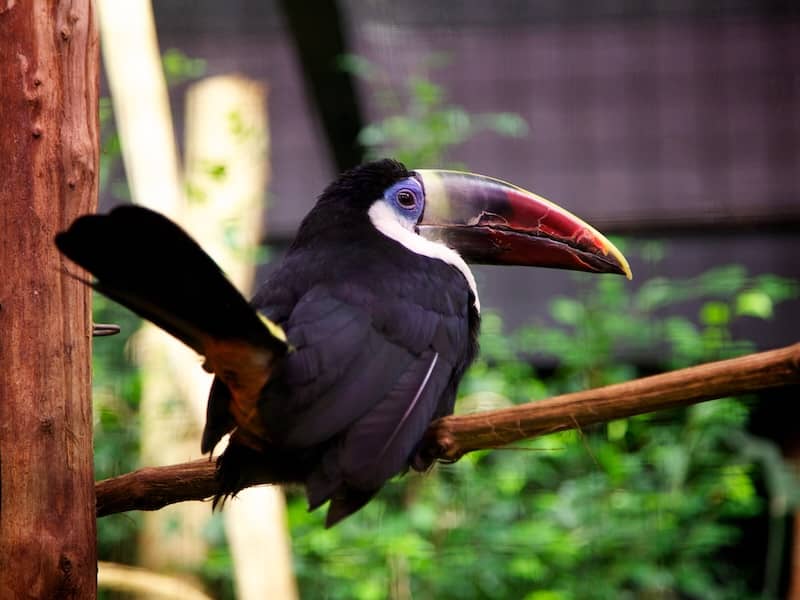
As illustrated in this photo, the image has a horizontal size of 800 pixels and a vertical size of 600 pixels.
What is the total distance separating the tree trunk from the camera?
5.80ft

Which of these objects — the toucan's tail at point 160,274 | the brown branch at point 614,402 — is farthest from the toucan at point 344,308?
the brown branch at point 614,402

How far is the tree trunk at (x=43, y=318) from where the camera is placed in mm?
1767

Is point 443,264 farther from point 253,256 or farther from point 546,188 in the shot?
point 546,188

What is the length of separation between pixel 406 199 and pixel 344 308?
1.77ft

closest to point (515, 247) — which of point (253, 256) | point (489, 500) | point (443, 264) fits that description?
point (443, 264)

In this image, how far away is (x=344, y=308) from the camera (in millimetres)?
1951

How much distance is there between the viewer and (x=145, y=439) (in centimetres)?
372

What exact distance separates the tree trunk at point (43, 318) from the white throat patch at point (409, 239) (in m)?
0.64

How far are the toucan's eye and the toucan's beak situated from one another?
0.03m

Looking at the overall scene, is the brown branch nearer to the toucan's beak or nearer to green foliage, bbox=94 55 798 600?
the toucan's beak

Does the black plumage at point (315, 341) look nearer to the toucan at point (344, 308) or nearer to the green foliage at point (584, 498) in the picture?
the toucan at point (344, 308)

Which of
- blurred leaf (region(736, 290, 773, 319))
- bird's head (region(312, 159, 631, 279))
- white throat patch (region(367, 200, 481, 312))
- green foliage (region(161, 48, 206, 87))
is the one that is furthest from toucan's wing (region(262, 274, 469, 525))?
green foliage (region(161, 48, 206, 87))

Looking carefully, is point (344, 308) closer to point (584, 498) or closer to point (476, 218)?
point (476, 218)

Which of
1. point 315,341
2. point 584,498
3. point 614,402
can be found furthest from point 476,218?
point 584,498
